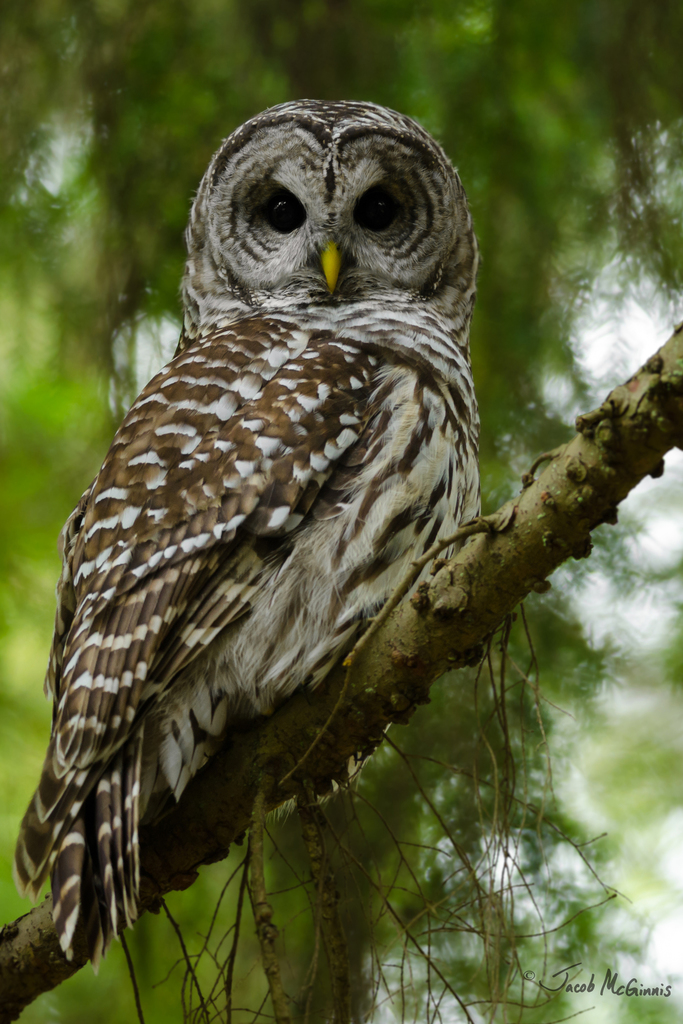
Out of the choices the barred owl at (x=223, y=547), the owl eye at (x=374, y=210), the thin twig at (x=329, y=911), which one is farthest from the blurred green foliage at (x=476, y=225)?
the thin twig at (x=329, y=911)

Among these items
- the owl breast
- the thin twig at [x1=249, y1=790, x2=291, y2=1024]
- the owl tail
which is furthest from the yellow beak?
the thin twig at [x1=249, y1=790, x2=291, y2=1024]

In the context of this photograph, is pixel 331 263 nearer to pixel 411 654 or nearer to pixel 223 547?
pixel 223 547

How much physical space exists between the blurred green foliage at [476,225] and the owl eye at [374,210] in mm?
476

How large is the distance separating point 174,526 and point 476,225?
6.50 feet

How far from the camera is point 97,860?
80.0 inches

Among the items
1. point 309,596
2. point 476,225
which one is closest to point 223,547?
point 309,596

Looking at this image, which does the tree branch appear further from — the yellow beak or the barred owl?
the yellow beak

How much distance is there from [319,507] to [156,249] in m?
1.80

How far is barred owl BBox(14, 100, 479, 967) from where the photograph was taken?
207 centimetres

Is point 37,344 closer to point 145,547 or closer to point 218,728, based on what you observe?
point 145,547

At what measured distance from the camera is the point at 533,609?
11.0 ft

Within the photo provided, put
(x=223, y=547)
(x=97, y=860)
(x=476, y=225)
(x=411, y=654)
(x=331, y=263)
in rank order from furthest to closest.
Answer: (x=476, y=225) < (x=331, y=263) < (x=223, y=547) < (x=97, y=860) < (x=411, y=654)

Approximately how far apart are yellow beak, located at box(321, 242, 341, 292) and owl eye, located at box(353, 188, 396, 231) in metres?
0.23

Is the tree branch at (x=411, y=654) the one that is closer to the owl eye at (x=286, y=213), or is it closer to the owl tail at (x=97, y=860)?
the owl tail at (x=97, y=860)
